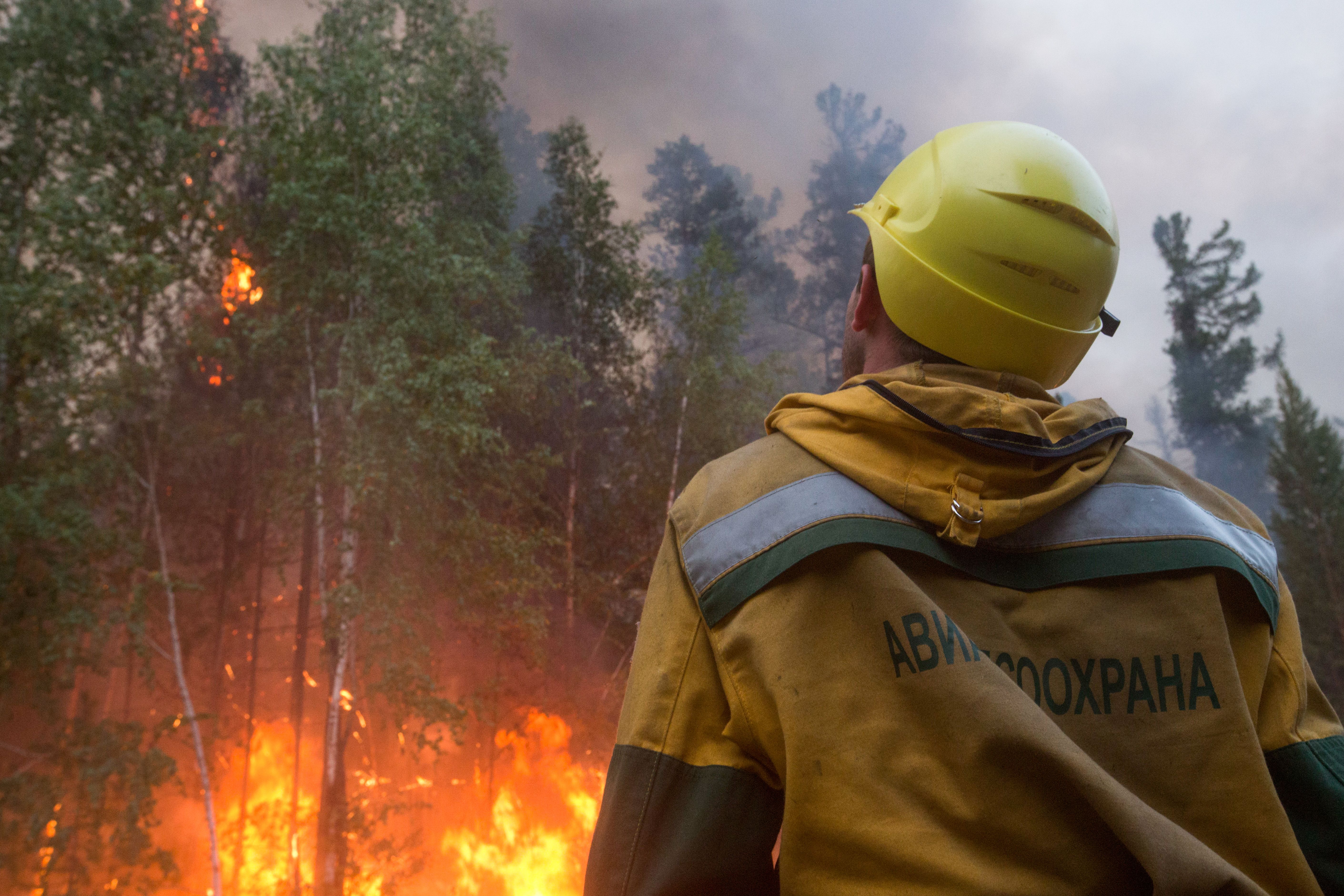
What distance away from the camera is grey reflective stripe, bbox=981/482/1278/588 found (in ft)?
3.25

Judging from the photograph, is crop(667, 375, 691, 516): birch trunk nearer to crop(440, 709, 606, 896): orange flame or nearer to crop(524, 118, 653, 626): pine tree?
crop(524, 118, 653, 626): pine tree

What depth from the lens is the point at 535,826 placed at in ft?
37.1

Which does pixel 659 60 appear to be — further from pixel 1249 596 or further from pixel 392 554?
pixel 1249 596

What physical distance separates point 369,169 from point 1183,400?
25.2 m

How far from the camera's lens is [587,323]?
12719 millimetres

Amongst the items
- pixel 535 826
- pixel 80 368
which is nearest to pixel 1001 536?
pixel 80 368

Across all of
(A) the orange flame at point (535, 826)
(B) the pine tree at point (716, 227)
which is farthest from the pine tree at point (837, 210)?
(A) the orange flame at point (535, 826)

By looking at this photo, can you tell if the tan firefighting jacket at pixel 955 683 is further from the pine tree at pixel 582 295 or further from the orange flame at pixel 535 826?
the pine tree at pixel 582 295

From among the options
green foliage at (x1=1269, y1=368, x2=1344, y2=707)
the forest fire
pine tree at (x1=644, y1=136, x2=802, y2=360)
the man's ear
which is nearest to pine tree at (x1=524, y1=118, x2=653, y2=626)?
the forest fire

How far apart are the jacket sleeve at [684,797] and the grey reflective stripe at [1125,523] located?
1.38ft

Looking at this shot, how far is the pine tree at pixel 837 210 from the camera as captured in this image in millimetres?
19828

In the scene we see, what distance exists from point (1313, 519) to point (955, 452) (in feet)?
77.5

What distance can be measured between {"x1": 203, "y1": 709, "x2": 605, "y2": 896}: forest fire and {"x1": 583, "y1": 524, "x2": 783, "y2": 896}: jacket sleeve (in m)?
9.70

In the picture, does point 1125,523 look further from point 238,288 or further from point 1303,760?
point 238,288
